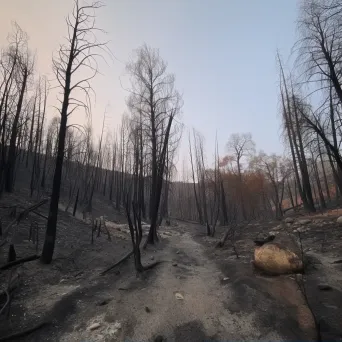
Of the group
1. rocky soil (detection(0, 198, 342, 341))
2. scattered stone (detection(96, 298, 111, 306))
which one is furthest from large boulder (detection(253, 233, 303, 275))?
scattered stone (detection(96, 298, 111, 306))

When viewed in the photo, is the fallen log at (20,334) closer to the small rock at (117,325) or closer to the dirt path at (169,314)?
the dirt path at (169,314)

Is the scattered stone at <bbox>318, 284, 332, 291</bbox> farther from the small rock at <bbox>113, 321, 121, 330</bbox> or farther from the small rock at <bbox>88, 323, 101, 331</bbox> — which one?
the small rock at <bbox>88, 323, 101, 331</bbox>

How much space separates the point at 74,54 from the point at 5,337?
8.39 m

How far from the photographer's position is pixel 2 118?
10.8 meters

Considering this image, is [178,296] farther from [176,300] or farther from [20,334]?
[20,334]

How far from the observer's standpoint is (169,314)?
465 cm

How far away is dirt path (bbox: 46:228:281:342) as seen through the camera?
13.2ft

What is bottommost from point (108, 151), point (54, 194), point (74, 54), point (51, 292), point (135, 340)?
point (135, 340)

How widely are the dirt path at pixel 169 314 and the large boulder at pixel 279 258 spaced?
3.56 ft

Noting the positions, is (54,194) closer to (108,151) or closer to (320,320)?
(320,320)

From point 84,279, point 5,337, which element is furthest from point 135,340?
point 84,279

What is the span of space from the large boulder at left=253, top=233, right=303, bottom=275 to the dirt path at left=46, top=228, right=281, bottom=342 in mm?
1085

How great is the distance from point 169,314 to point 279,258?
3137mm

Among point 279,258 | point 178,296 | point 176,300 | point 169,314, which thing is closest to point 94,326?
point 169,314
